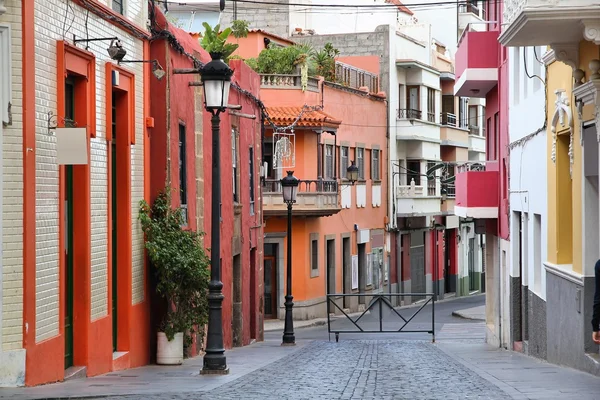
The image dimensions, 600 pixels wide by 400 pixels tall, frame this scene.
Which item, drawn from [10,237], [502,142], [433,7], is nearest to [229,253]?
[502,142]

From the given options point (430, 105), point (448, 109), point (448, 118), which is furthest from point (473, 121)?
point (430, 105)

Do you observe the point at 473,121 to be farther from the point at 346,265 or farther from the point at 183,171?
the point at 183,171

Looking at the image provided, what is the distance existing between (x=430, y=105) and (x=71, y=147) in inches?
1757

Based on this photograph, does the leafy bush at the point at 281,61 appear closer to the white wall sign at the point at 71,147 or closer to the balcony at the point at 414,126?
the balcony at the point at 414,126

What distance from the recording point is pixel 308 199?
1614 inches

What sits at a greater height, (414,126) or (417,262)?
(414,126)

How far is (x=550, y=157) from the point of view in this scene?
18.2 m

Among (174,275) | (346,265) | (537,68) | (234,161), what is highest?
(537,68)

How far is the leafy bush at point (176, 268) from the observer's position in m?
17.0

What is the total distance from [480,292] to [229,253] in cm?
4158

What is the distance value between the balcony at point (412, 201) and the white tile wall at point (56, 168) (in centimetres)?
3613

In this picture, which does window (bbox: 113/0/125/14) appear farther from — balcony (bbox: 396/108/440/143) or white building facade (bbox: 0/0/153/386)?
balcony (bbox: 396/108/440/143)

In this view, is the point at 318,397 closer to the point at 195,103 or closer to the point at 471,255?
the point at 195,103

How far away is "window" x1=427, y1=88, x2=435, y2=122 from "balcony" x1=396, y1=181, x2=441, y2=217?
3597mm
